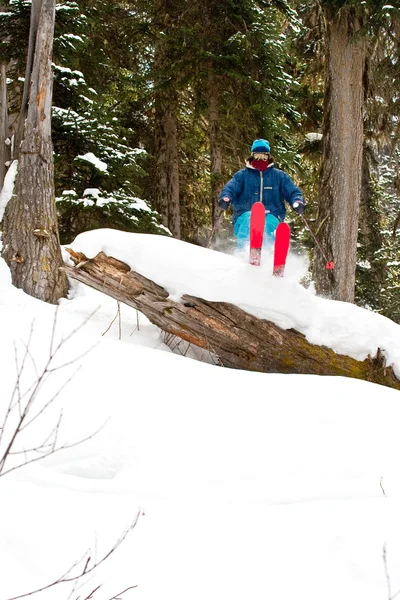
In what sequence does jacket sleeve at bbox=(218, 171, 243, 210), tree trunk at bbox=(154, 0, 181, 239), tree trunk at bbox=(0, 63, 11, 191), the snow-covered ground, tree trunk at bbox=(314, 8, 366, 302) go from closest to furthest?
1. the snow-covered ground
2. jacket sleeve at bbox=(218, 171, 243, 210)
3. tree trunk at bbox=(0, 63, 11, 191)
4. tree trunk at bbox=(314, 8, 366, 302)
5. tree trunk at bbox=(154, 0, 181, 239)

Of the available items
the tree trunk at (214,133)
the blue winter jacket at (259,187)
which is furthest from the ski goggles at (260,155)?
the tree trunk at (214,133)

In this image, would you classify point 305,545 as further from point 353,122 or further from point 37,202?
point 353,122

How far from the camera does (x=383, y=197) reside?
1755 cm

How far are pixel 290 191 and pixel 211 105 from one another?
5771 millimetres

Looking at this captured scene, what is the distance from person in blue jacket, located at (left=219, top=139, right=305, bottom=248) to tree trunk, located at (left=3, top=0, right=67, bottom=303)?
7.26 ft

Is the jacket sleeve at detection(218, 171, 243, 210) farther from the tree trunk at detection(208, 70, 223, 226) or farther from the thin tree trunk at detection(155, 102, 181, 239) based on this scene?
the thin tree trunk at detection(155, 102, 181, 239)

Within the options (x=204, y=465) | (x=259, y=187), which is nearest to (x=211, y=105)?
(x=259, y=187)

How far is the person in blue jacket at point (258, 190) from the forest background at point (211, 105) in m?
2.02

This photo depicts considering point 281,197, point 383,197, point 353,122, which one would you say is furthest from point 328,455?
point 383,197

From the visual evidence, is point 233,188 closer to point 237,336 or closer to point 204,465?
point 237,336

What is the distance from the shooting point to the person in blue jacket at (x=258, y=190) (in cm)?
616

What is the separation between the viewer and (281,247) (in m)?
5.31

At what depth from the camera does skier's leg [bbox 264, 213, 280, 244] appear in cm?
607

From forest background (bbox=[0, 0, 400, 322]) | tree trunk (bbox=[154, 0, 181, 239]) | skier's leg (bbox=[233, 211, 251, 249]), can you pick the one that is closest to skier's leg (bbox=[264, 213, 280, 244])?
skier's leg (bbox=[233, 211, 251, 249])
